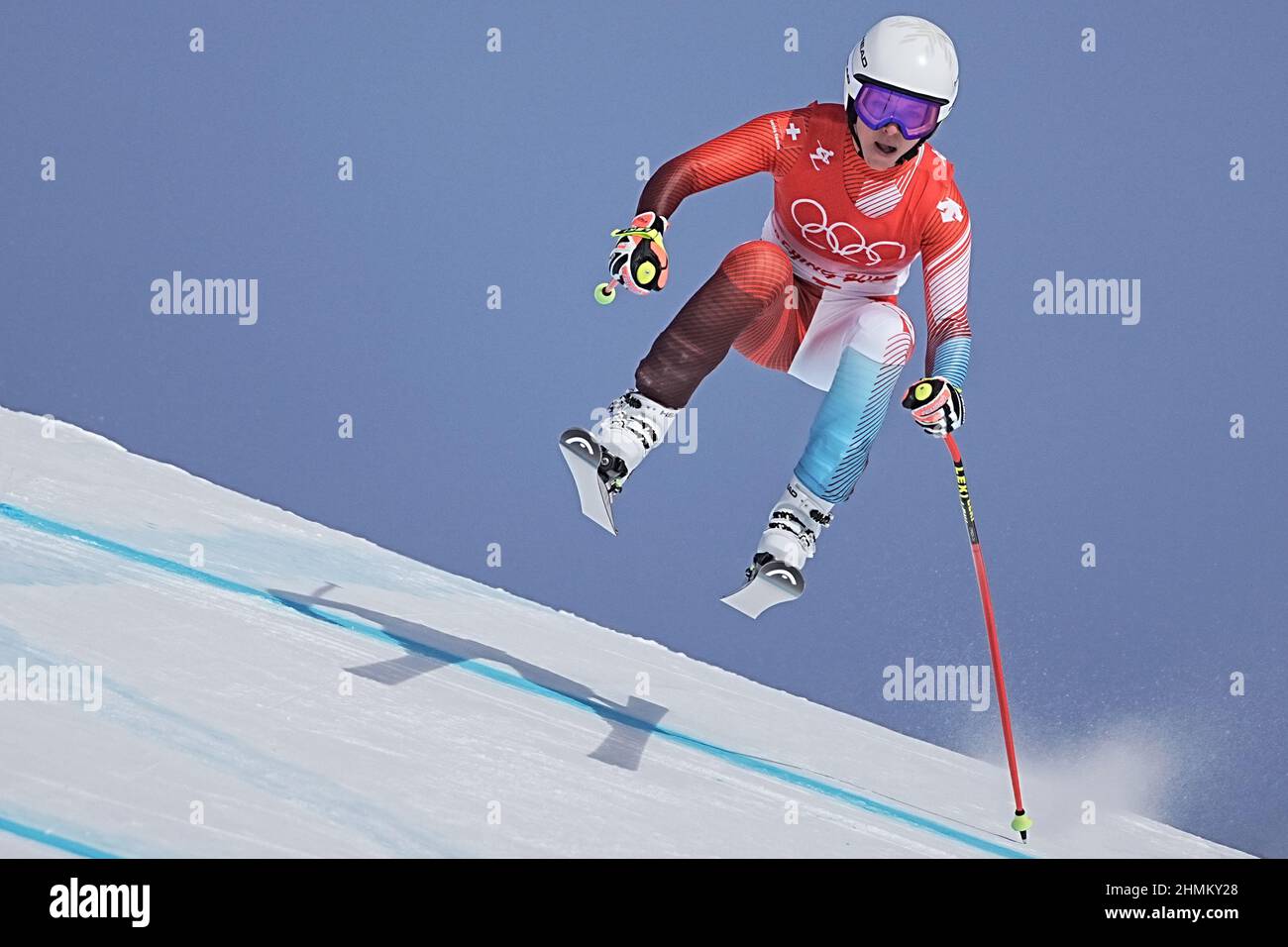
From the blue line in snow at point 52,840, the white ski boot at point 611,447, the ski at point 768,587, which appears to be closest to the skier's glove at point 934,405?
the ski at point 768,587

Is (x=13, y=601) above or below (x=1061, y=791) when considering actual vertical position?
above

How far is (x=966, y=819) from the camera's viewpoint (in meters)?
4.02

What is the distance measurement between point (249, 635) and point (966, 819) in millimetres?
1948

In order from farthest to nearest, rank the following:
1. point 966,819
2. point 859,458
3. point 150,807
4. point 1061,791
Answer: point 1061,791 < point 966,819 < point 859,458 < point 150,807

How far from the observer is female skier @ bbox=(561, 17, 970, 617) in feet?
11.0

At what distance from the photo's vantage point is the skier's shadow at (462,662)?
360 centimetres

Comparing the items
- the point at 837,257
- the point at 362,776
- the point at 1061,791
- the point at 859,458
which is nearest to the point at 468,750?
the point at 362,776

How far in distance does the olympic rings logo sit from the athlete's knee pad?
148 millimetres

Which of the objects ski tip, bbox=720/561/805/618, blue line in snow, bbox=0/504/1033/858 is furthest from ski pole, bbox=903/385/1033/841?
ski tip, bbox=720/561/805/618

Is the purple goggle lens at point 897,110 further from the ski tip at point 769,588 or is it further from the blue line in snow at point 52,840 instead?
the blue line in snow at point 52,840

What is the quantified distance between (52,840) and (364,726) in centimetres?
90

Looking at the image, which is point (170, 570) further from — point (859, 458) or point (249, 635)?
point (859, 458)

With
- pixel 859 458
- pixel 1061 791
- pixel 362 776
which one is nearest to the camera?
pixel 362 776

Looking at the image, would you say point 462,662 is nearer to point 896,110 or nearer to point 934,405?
point 934,405
